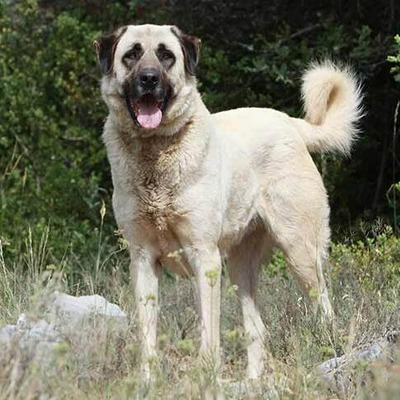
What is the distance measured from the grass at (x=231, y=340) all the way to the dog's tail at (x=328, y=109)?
731 millimetres

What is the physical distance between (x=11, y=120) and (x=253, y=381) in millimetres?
7244

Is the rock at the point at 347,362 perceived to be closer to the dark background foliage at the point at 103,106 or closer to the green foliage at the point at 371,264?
the green foliage at the point at 371,264

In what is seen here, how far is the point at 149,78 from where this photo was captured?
245 inches

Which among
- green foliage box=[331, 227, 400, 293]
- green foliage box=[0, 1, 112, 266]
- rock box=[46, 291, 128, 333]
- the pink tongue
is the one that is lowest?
green foliage box=[0, 1, 112, 266]

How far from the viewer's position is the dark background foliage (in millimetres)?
10648

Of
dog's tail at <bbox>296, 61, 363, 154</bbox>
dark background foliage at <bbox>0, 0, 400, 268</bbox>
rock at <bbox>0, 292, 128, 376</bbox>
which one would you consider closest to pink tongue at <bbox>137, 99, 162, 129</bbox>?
rock at <bbox>0, 292, 128, 376</bbox>

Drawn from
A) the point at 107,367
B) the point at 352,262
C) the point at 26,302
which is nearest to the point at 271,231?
the point at 352,262

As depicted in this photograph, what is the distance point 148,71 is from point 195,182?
2.03 ft

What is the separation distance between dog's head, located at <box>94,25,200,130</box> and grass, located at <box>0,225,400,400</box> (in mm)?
891

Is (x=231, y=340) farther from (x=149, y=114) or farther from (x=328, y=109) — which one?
(x=328, y=109)

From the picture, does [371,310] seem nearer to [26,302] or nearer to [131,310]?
[131,310]

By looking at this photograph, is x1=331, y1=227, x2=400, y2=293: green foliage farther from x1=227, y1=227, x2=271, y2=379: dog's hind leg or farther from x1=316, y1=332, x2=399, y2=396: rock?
x1=316, y1=332, x2=399, y2=396: rock

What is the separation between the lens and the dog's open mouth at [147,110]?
6.28m

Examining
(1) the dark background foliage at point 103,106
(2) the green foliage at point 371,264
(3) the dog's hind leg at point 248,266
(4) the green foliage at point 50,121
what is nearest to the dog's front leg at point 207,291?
(3) the dog's hind leg at point 248,266
